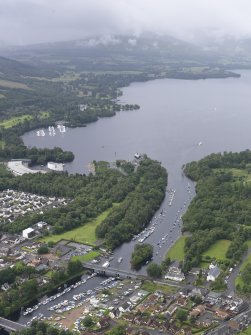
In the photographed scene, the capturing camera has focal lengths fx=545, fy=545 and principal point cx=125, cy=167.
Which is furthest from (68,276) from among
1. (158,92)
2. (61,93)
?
(158,92)

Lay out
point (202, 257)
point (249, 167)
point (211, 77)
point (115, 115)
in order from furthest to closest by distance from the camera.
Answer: point (211, 77) → point (115, 115) → point (249, 167) → point (202, 257)

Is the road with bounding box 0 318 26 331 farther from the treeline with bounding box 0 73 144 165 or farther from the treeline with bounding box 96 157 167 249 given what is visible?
the treeline with bounding box 0 73 144 165

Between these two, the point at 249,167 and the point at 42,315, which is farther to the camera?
the point at 249,167

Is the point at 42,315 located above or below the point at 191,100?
below

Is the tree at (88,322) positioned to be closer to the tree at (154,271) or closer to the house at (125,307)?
the house at (125,307)

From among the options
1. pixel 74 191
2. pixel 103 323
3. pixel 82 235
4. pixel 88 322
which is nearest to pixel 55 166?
pixel 74 191

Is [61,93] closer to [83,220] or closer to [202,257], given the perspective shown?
[83,220]

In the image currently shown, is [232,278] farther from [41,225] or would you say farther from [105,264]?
[41,225]

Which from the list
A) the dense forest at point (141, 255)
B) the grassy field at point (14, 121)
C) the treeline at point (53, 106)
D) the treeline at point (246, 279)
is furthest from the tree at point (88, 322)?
the grassy field at point (14, 121)
